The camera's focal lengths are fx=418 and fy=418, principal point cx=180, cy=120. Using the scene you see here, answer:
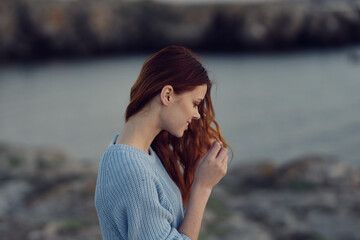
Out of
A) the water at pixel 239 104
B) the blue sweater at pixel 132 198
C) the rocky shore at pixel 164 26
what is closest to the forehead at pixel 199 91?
the blue sweater at pixel 132 198

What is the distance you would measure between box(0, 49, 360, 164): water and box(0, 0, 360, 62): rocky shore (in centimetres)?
385

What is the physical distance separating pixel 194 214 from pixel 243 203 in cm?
544

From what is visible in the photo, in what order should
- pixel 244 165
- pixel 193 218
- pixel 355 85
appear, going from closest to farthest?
1. pixel 193 218
2. pixel 244 165
3. pixel 355 85

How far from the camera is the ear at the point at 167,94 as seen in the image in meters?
1.65

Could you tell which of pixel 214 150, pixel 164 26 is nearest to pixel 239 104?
pixel 214 150

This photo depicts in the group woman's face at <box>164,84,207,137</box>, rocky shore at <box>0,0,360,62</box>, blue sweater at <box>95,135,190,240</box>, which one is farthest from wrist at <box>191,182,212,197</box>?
rocky shore at <box>0,0,360,62</box>

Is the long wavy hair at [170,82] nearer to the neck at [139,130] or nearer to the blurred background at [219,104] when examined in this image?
the neck at [139,130]

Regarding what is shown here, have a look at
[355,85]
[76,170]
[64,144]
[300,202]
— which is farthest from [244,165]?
[355,85]

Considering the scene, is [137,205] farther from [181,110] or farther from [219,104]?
[219,104]

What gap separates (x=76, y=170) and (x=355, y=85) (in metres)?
17.2

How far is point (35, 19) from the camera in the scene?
34.8m

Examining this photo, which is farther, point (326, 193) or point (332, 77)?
point (332, 77)

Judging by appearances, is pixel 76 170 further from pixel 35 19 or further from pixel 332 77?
pixel 35 19

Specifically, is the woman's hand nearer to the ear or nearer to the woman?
the woman
